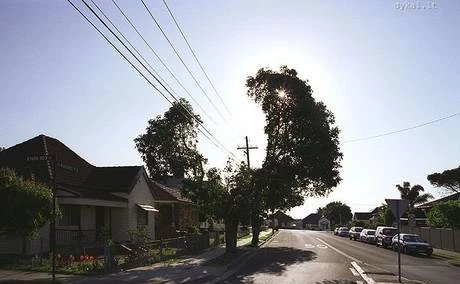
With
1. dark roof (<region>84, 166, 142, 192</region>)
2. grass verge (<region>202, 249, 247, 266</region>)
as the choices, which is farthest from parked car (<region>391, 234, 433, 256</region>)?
dark roof (<region>84, 166, 142, 192</region>)

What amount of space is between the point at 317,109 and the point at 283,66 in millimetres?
4353

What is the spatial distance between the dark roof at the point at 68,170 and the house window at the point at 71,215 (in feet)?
3.23

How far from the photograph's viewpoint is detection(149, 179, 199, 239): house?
1706 inches

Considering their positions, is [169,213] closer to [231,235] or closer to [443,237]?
[231,235]

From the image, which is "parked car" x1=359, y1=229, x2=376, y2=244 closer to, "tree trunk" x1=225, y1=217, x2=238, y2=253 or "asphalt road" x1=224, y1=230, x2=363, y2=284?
"tree trunk" x1=225, y1=217, x2=238, y2=253

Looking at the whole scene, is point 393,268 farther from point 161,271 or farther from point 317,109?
point 317,109

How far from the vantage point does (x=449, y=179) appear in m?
82.1

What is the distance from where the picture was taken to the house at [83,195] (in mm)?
28109

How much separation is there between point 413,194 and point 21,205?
86.3 metres

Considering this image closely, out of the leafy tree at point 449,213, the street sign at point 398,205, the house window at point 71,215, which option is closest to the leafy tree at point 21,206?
the street sign at point 398,205

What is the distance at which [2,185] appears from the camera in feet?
51.9

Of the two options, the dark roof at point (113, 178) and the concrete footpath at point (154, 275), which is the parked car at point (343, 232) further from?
the concrete footpath at point (154, 275)

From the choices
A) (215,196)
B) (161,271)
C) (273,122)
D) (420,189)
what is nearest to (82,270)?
(161,271)

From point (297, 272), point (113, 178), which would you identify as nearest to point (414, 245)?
point (297, 272)
